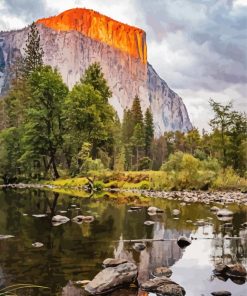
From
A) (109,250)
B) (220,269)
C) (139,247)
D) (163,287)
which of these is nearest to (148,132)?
(139,247)

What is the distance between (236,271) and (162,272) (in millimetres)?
1534

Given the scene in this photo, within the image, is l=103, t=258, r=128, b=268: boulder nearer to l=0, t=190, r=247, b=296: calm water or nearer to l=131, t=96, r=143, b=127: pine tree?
l=0, t=190, r=247, b=296: calm water

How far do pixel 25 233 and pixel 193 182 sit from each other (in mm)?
20666

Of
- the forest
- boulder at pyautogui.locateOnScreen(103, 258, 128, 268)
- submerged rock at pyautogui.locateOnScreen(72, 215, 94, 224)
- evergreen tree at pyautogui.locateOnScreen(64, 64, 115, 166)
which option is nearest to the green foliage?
the forest

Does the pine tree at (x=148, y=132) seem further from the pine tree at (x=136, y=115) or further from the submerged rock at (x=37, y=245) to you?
the submerged rock at (x=37, y=245)

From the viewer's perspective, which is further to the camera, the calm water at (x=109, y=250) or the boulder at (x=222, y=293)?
the calm water at (x=109, y=250)

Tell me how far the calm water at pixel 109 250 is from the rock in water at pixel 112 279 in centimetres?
26

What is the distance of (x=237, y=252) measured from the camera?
1094 cm

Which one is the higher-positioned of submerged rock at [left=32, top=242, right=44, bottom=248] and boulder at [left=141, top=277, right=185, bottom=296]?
submerged rock at [left=32, top=242, right=44, bottom=248]

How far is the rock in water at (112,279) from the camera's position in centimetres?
764

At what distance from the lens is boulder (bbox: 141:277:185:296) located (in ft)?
24.7

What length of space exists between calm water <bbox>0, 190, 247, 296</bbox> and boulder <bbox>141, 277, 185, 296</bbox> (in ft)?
0.81

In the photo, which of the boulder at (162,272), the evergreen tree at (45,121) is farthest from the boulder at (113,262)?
the evergreen tree at (45,121)

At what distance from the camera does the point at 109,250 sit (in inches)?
432
